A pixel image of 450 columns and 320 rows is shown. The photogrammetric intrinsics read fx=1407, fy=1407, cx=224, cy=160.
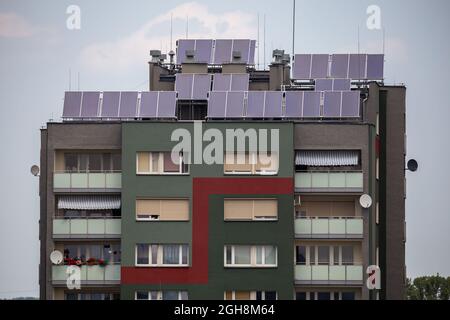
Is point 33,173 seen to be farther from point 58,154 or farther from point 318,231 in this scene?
point 318,231

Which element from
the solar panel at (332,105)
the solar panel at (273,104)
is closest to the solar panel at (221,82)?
the solar panel at (273,104)

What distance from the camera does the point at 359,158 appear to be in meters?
81.1

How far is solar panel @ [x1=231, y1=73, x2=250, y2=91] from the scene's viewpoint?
86188mm

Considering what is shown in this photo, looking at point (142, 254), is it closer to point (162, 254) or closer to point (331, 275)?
point (162, 254)

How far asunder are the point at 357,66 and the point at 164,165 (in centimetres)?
1577

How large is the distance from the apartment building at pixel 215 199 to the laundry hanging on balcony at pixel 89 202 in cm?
6

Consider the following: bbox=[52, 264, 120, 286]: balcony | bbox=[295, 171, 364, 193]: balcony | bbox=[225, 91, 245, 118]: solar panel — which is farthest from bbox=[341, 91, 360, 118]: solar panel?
bbox=[52, 264, 120, 286]: balcony

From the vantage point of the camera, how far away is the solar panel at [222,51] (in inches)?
3553

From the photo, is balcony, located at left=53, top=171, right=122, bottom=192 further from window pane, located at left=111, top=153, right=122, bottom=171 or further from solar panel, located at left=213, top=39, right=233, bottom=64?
solar panel, located at left=213, top=39, right=233, bottom=64

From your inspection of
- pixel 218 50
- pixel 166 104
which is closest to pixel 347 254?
pixel 166 104

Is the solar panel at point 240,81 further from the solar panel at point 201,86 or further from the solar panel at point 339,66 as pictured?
the solar panel at point 339,66

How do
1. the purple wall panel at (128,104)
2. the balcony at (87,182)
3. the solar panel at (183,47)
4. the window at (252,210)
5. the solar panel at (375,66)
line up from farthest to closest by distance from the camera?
the solar panel at (183,47)
the solar panel at (375,66)
the purple wall panel at (128,104)
the balcony at (87,182)
the window at (252,210)

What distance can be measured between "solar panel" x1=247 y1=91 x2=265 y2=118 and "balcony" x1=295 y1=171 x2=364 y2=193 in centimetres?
527

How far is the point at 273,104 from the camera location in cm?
8350
